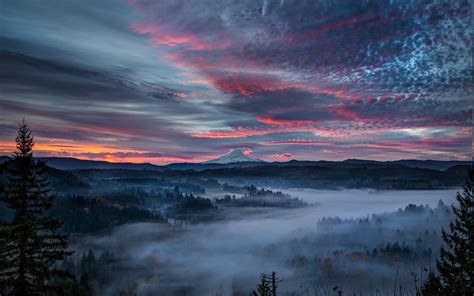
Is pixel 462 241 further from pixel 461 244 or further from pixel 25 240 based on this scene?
pixel 25 240

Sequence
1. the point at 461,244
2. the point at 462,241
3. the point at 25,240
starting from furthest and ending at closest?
1. the point at 462,241
2. the point at 461,244
3. the point at 25,240

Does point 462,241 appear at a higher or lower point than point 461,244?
higher

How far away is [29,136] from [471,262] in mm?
22664

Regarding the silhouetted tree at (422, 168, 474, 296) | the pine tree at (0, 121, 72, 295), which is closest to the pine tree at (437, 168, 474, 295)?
the silhouetted tree at (422, 168, 474, 296)

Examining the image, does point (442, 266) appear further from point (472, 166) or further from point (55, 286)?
point (55, 286)

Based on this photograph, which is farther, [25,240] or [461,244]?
[461,244]

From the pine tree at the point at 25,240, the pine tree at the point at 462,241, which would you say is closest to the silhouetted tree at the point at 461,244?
the pine tree at the point at 462,241

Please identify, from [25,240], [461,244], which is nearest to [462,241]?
[461,244]

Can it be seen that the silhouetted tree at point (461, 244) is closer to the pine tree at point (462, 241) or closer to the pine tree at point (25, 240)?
the pine tree at point (462, 241)

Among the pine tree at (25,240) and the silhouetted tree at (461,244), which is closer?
the pine tree at (25,240)

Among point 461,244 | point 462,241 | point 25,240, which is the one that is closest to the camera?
point 25,240

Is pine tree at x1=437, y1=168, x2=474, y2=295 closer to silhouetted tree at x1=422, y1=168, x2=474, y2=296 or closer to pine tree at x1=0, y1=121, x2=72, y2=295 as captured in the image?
silhouetted tree at x1=422, y1=168, x2=474, y2=296

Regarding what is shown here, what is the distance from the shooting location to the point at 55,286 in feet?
62.6

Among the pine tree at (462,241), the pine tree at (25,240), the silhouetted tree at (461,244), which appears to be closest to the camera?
the pine tree at (25,240)
